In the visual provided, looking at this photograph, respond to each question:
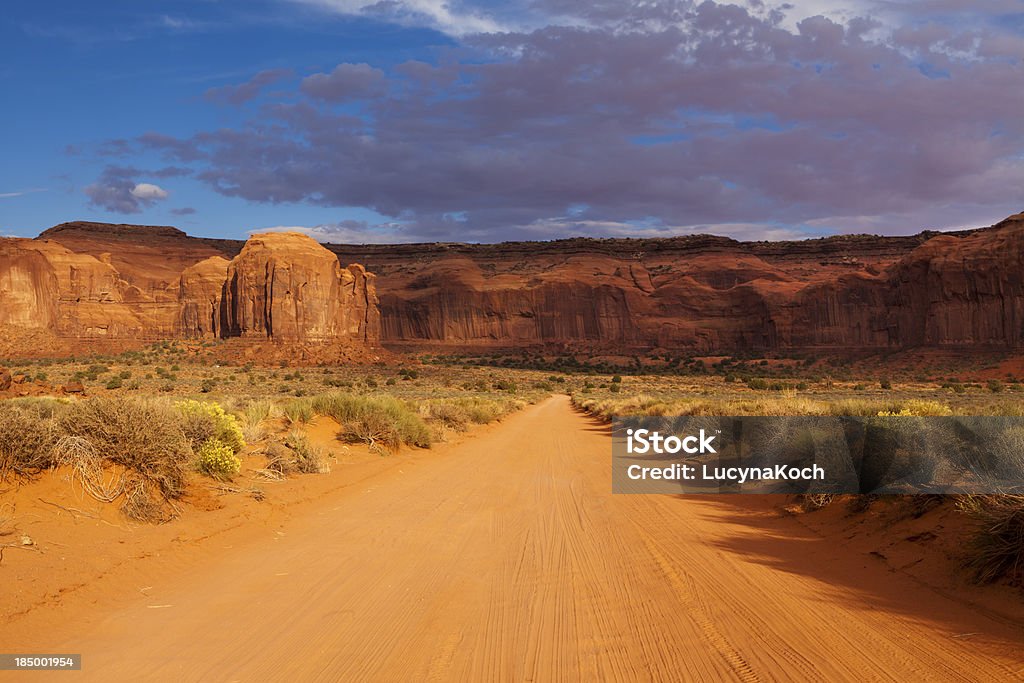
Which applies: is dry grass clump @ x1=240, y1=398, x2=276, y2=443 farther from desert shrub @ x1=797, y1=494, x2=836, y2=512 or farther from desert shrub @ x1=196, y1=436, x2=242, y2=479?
desert shrub @ x1=797, y1=494, x2=836, y2=512

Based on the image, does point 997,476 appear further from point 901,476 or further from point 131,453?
point 131,453

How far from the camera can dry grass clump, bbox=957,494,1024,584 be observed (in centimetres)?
527

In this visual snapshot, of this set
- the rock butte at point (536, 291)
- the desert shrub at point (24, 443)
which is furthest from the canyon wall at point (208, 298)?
the desert shrub at point (24, 443)

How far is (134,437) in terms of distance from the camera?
26.0 feet

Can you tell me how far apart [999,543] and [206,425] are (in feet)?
30.6

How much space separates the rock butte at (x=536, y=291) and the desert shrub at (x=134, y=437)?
65.7 m

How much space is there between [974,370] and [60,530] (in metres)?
68.3

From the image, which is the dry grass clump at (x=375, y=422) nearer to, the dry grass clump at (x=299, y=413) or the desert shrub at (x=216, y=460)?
the dry grass clump at (x=299, y=413)

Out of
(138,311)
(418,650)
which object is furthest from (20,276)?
(418,650)

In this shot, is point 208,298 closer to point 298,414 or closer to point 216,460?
point 298,414

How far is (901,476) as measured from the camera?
26.2 feet

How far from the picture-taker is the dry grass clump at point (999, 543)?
17.3 feet

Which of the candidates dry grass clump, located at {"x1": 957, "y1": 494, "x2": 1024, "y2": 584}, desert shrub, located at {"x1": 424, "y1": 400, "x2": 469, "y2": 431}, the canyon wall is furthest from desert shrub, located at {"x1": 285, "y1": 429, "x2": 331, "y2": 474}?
the canyon wall

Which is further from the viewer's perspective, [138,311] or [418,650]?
[138,311]
